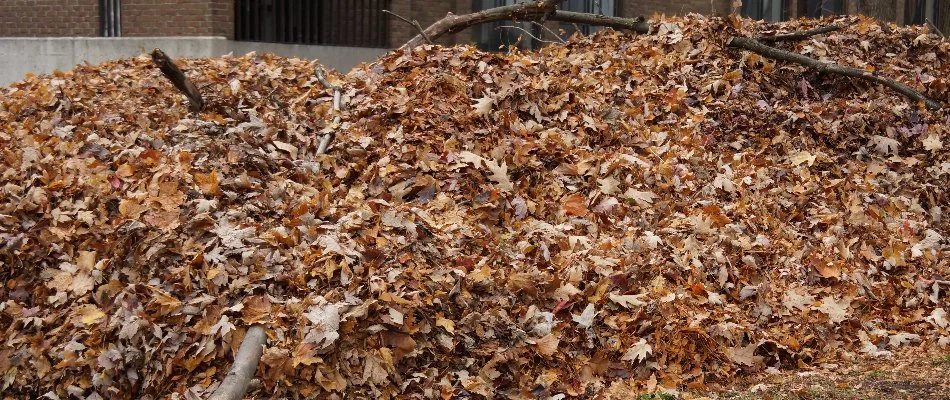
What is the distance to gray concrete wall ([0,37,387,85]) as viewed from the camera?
1317 cm

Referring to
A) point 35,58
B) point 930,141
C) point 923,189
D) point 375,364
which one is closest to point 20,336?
point 375,364

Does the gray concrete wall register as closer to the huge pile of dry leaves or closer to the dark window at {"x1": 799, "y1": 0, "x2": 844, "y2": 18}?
the huge pile of dry leaves

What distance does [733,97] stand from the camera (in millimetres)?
9594

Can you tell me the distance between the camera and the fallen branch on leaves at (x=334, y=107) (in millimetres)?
7555

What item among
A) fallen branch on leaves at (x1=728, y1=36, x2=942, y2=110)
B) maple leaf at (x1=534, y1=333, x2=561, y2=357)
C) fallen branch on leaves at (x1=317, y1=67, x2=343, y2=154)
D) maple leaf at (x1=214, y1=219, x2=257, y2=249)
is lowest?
maple leaf at (x1=534, y1=333, x2=561, y2=357)

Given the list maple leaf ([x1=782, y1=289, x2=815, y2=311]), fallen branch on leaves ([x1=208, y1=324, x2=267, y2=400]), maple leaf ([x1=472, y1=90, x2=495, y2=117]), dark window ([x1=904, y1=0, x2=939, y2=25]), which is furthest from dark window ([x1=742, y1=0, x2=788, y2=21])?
fallen branch on leaves ([x1=208, y1=324, x2=267, y2=400])

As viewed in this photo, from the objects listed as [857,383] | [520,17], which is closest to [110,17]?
[520,17]

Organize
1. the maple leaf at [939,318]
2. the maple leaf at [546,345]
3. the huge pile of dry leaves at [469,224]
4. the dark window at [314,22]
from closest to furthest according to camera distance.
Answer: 1. the huge pile of dry leaves at [469,224]
2. the maple leaf at [546,345]
3. the maple leaf at [939,318]
4. the dark window at [314,22]

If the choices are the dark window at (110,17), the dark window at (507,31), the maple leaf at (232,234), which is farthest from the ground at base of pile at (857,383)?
the dark window at (110,17)

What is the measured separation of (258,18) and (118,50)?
6.35 ft

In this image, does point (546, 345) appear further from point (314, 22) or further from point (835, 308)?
point (314, 22)

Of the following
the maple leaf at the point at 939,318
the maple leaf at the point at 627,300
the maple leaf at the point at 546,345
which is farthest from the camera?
the maple leaf at the point at 939,318

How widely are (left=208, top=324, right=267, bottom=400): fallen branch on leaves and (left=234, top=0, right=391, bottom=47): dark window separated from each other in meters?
8.73

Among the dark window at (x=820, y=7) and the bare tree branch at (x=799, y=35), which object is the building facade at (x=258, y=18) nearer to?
the bare tree branch at (x=799, y=35)
